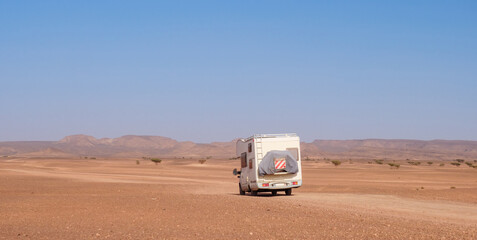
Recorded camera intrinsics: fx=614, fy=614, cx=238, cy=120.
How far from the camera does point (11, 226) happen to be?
14734mm

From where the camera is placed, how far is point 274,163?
26750mm

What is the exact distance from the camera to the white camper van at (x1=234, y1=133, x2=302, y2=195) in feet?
88.1

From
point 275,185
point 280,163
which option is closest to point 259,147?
point 280,163

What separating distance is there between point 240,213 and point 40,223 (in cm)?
542

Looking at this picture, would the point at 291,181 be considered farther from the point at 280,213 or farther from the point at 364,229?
the point at 364,229

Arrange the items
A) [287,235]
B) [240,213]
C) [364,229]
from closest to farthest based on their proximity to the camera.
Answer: [287,235] < [364,229] < [240,213]

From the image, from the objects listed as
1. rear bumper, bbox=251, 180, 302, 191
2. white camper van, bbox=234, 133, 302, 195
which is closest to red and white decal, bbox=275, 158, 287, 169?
white camper van, bbox=234, 133, 302, 195

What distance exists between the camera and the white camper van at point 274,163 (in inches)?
1057

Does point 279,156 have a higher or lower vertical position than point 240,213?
higher

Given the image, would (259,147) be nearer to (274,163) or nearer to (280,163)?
(274,163)

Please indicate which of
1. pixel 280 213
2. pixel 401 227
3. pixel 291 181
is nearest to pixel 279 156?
pixel 291 181

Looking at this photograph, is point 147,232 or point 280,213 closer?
point 147,232

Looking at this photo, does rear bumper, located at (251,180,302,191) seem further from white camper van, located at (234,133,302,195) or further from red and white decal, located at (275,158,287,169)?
red and white decal, located at (275,158,287,169)

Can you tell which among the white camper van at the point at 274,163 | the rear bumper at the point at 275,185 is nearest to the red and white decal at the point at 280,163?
the white camper van at the point at 274,163
